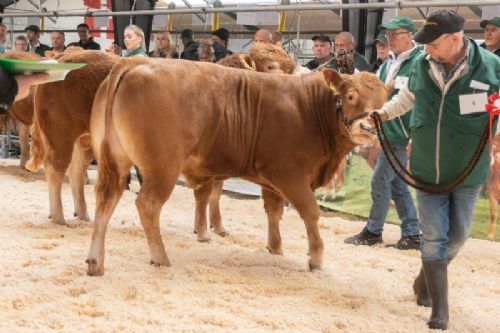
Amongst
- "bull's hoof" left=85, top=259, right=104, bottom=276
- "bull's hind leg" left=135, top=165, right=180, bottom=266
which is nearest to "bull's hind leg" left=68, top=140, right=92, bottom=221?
"bull's hind leg" left=135, top=165, right=180, bottom=266

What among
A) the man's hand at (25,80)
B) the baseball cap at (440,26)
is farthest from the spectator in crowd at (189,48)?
the man's hand at (25,80)

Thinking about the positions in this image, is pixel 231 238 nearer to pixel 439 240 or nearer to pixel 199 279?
pixel 199 279

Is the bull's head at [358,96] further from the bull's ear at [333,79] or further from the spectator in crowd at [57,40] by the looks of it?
the spectator in crowd at [57,40]

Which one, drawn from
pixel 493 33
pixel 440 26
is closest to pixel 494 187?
pixel 493 33

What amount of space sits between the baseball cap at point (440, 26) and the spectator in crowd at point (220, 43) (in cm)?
476

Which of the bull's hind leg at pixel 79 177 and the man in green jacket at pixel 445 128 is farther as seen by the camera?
the bull's hind leg at pixel 79 177

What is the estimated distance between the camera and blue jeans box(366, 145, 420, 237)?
582cm

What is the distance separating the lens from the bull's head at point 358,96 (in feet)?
13.9

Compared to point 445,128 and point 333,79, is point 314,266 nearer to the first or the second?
point 333,79

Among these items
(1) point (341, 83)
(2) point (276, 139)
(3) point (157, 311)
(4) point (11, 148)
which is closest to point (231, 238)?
(2) point (276, 139)

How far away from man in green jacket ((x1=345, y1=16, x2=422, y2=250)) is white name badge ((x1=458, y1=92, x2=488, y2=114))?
6.35ft

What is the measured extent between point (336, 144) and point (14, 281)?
2430mm

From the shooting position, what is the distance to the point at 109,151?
4.18m

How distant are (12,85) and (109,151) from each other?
1482 millimetres
